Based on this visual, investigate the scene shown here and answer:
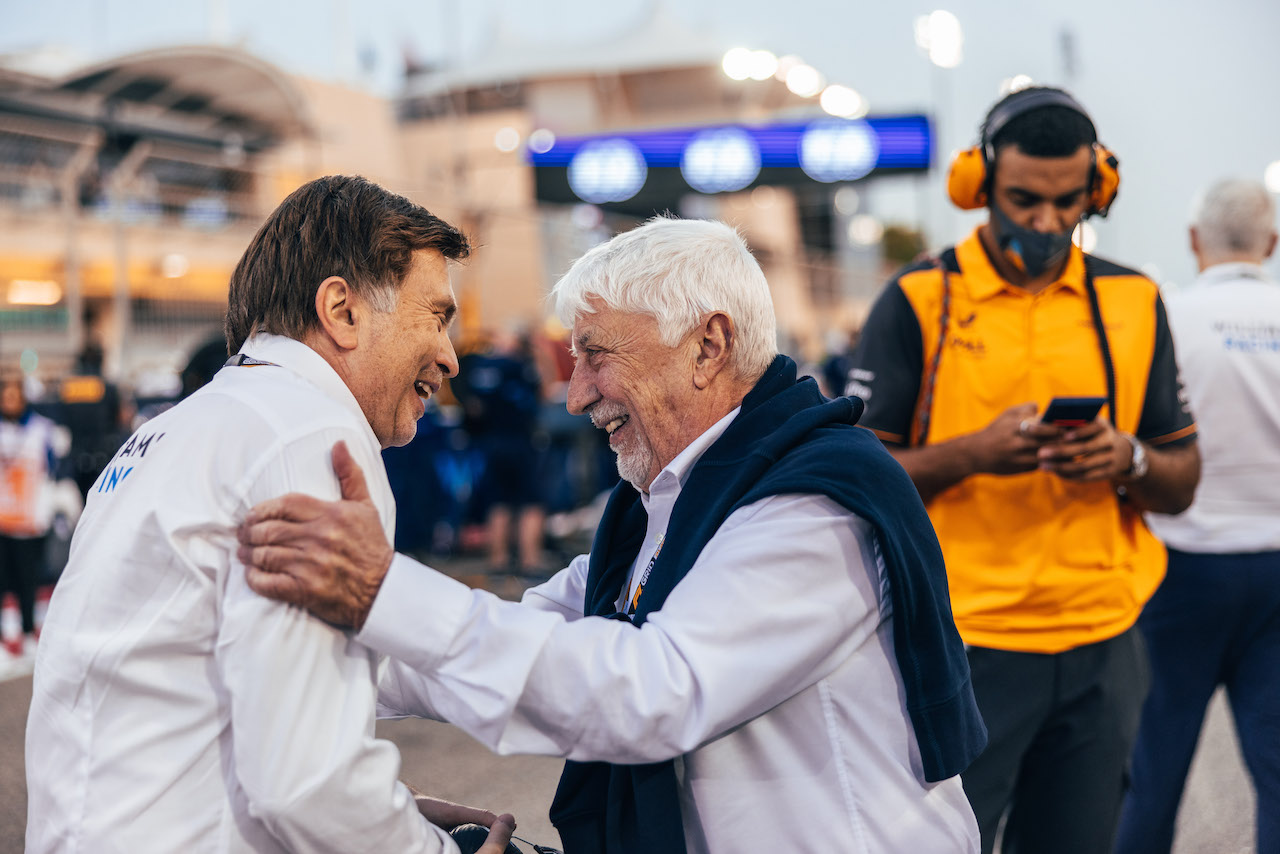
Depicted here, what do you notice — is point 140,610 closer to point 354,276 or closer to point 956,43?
point 354,276

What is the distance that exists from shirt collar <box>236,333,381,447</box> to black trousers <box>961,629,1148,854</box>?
1491 mm

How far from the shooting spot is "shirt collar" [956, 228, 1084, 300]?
8.21 feet

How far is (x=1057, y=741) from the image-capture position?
2.43 metres

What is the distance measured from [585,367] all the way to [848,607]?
2.16 ft

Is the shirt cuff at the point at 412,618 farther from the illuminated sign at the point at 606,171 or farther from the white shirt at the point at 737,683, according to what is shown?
the illuminated sign at the point at 606,171

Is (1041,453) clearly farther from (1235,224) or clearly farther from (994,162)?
(1235,224)

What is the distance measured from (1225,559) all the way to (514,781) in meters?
2.97

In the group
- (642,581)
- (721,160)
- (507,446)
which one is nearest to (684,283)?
(642,581)

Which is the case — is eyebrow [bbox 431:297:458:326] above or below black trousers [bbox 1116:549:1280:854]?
above

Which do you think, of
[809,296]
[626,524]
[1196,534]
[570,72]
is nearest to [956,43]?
[1196,534]

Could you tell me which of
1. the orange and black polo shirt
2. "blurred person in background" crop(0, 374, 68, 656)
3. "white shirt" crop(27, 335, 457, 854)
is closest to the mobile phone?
the orange and black polo shirt

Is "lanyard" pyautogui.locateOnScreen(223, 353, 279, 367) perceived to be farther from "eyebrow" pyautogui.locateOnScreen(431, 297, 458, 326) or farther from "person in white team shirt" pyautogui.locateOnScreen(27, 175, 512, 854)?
"eyebrow" pyautogui.locateOnScreen(431, 297, 458, 326)

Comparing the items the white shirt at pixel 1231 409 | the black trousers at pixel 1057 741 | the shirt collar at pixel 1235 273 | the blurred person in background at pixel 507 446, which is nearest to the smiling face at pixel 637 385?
the black trousers at pixel 1057 741

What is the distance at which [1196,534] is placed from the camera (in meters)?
3.16
